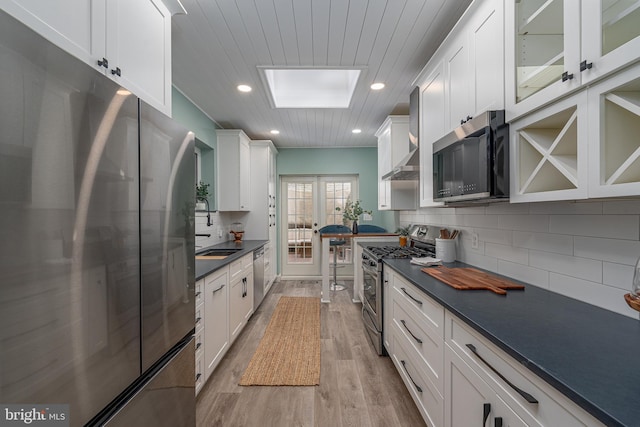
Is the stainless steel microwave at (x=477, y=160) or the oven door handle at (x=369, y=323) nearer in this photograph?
the stainless steel microwave at (x=477, y=160)

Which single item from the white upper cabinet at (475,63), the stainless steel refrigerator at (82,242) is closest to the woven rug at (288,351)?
the stainless steel refrigerator at (82,242)

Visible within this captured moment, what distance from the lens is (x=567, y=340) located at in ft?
3.00

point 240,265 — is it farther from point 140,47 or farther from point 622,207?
point 622,207

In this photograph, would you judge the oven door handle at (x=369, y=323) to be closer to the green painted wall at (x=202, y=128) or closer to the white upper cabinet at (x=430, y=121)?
the white upper cabinet at (x=430, y=121)

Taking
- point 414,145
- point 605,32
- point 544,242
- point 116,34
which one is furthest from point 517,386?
point 414,145

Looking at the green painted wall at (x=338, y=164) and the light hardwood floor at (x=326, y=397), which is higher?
the green painted wall at (x=338, y=164)

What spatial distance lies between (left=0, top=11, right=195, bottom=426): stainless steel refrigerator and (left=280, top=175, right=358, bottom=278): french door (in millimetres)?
4358

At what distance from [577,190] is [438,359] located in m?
0.99

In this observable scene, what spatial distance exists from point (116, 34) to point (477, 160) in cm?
180

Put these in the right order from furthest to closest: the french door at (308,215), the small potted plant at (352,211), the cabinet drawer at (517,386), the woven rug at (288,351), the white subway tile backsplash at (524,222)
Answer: the french door at (308,215) → the small potted plant at (352,211) → the woven rug at (288,351) → the white subway tile backsplash at (524,222) → the cabinet drawer at (517,386)

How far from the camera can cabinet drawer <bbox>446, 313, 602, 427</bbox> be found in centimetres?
71

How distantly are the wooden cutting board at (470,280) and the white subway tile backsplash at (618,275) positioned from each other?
14.7 inches

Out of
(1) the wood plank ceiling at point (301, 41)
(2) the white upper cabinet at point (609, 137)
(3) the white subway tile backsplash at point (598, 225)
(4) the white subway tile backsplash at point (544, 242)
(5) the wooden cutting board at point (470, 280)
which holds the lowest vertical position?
(5) the wooden cutting board at point (470, 280)

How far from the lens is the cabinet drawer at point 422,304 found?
1407 millimetres
